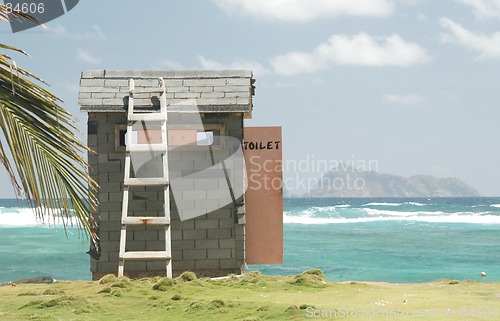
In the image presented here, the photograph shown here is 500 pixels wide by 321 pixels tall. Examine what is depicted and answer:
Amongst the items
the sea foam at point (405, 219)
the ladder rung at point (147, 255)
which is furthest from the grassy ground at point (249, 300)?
the sea foam at point (405, 219)

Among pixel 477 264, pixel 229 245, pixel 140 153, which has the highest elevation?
pixel 140 153

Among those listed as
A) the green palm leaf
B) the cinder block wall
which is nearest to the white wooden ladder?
the cinder block wall

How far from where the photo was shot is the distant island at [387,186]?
15423cm

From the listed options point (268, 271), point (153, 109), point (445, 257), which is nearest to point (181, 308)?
point (153, 109)

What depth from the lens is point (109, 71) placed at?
11820 millimetres

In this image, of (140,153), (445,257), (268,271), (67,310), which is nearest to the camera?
(67,310)

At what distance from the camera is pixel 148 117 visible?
430 inches

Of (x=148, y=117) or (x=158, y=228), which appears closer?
(x=148, y=117)

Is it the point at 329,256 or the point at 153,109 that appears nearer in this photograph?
the point at 153,109

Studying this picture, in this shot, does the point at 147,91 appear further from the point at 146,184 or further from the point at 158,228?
the point at 158,228

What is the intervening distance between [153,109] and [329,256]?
17.8 meters

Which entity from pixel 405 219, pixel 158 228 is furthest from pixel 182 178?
pixel 405 219

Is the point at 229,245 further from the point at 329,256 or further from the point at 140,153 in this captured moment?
the point at 329,256

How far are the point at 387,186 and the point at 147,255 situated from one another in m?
154
